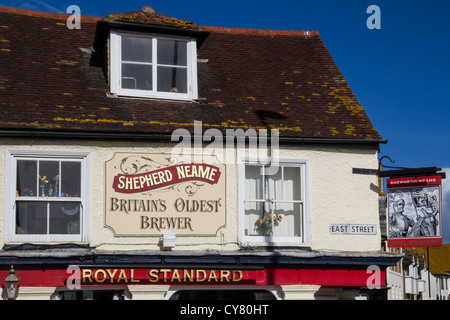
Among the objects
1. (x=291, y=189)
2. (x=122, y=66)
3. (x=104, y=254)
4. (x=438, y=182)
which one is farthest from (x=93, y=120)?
(x=438, y=182)

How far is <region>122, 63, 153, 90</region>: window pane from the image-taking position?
14711 millimetres

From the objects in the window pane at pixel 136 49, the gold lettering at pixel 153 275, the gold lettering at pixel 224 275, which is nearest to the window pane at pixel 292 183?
the gold lettering at pixel 224 275

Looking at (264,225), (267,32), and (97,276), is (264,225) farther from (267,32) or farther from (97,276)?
(267,32)

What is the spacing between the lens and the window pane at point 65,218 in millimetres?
13336

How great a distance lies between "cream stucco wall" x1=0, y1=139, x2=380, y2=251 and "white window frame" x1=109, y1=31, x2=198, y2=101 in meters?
1.33

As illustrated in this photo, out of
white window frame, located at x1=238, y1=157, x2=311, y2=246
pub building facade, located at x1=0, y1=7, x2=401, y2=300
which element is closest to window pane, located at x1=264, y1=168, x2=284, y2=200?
pub building facade, located at x1=0, y1=7, x2=401, y2=300

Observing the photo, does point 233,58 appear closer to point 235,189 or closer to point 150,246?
point 235,189

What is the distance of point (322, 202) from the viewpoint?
14266 mm

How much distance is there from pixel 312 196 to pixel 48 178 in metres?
5.14

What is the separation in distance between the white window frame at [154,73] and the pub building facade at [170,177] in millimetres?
29

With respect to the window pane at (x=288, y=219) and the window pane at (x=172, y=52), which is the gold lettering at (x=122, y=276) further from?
the window pane at (x=172, y=52)

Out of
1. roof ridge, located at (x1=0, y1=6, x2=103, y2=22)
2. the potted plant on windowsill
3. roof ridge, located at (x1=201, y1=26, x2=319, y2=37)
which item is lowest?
the potted plant on windowsill

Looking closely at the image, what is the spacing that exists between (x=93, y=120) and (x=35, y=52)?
266cm

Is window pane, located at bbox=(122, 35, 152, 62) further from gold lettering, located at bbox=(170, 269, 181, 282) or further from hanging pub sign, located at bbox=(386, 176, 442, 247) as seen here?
hanging pub sign, located at bbox=(386, 176, 442, 247)
